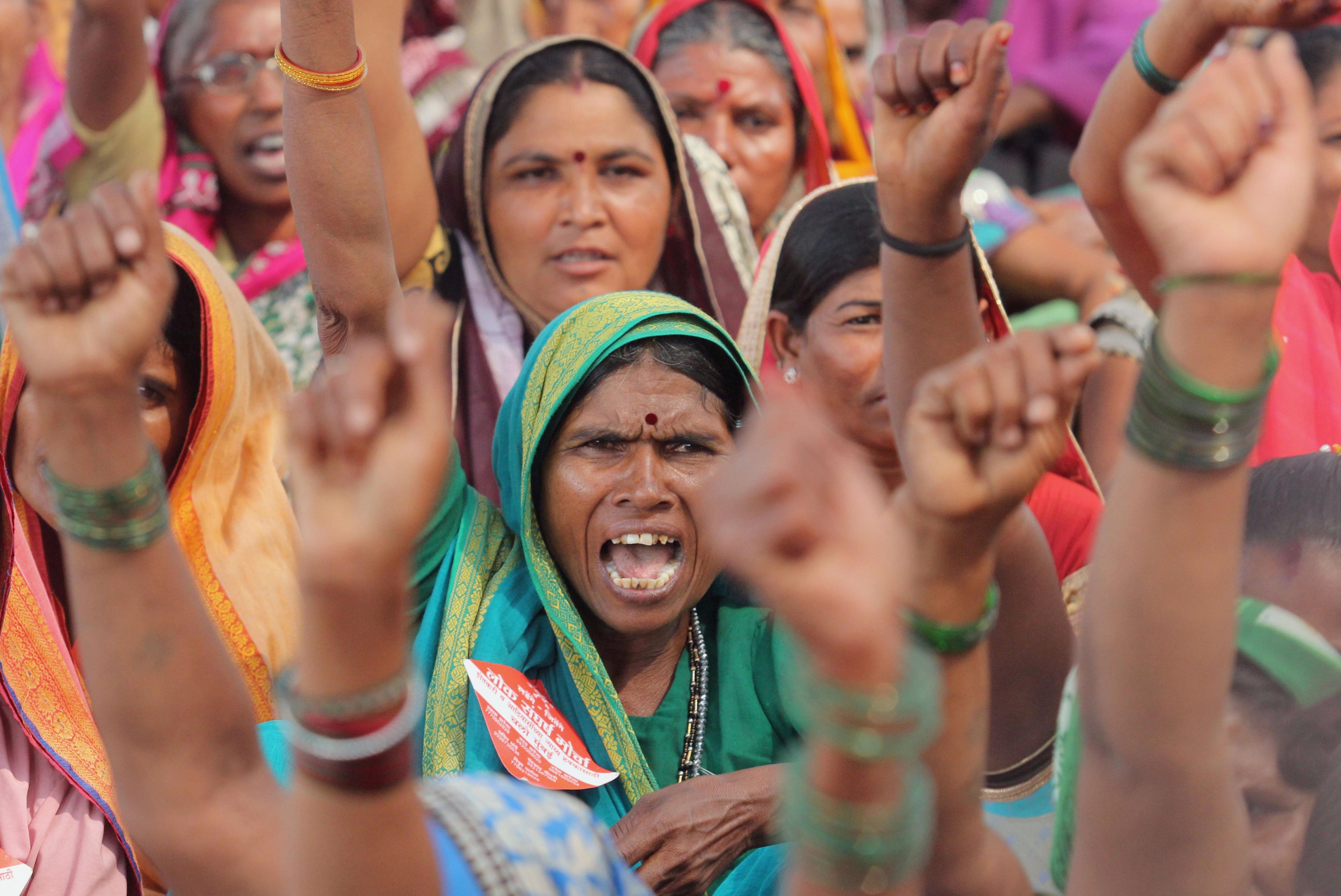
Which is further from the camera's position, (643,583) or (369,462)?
(643,583)

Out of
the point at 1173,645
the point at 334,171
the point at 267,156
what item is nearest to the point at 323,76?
the point at 334,171

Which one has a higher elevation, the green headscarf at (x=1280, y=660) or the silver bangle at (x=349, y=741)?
the silver bangle at (x=349, y=741)

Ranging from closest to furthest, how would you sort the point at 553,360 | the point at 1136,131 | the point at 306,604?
the point at 306,604
the point at 1136,131
the point at 553,360

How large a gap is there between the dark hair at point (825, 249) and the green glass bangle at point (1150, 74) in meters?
0.80

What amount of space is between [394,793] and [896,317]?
0.93 m

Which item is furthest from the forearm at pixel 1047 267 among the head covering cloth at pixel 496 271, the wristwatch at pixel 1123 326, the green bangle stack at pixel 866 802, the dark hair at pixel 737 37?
the green bangle stack at pixel 866 802

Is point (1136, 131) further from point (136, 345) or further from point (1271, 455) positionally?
point (136, 345)

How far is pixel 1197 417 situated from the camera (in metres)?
1.00

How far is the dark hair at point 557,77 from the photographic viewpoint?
2.94m

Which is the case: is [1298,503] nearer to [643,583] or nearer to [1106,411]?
[643,583]

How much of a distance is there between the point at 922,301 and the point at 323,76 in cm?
91

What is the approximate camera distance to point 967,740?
49.1 inches

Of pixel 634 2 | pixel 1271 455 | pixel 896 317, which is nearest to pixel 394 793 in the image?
pixel 896 317

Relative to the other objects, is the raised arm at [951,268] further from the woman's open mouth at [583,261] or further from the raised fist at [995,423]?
the woman's open mouth at [583,261]
